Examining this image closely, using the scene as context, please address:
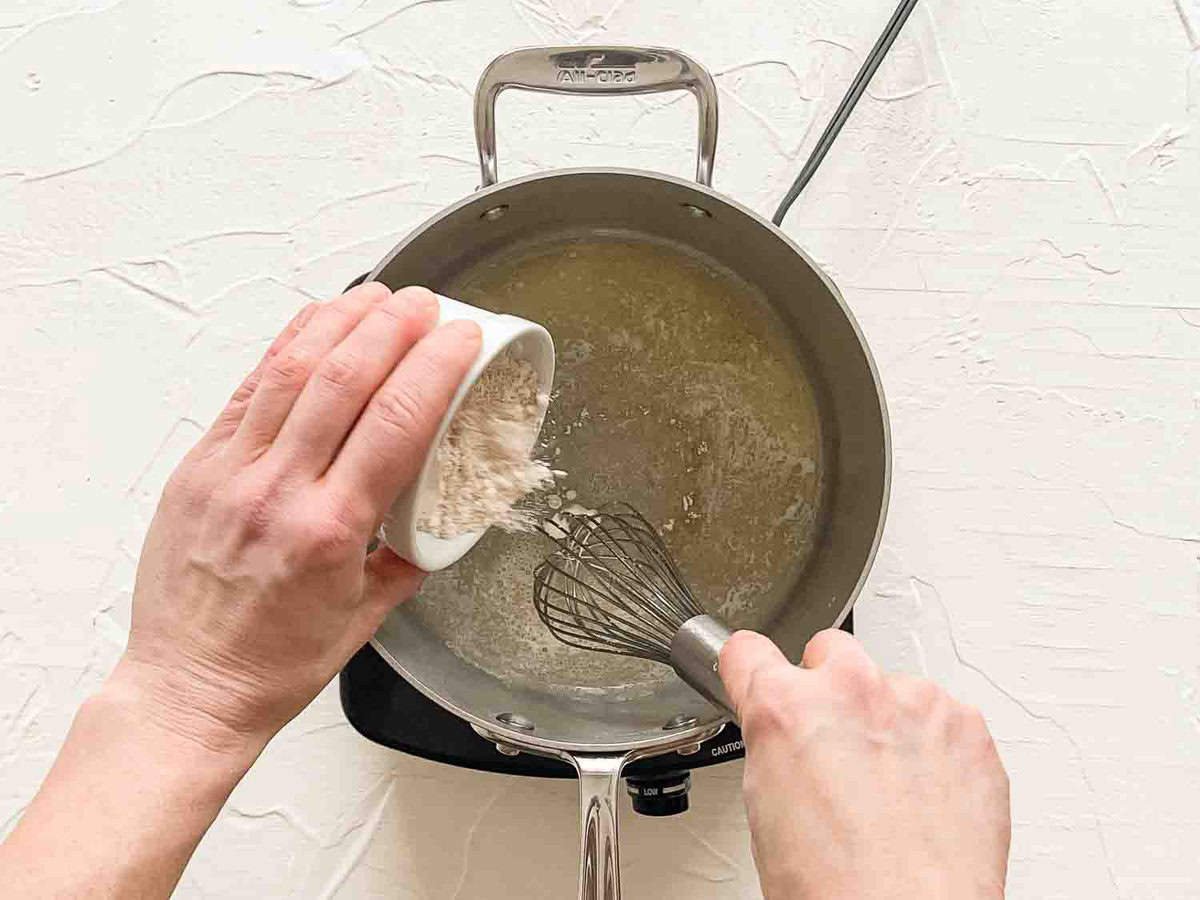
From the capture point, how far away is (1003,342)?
569 millimetres

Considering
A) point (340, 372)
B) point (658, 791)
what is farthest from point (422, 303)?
point (658, 791)

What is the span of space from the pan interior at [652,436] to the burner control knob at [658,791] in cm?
7

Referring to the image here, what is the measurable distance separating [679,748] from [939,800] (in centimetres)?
15

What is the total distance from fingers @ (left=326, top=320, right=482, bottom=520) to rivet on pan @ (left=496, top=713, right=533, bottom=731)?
18cm

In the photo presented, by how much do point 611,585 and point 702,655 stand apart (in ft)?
0.49

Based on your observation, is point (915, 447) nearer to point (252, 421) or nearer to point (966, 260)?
point (966, 260)

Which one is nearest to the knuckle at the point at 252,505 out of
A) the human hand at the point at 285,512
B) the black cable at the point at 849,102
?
the human hand at the point at 285,512

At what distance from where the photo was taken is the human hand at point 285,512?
1.13 feet

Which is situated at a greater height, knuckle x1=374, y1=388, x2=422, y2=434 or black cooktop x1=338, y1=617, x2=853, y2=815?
knuckle x1=374, y1=388, x2=422, y2=434

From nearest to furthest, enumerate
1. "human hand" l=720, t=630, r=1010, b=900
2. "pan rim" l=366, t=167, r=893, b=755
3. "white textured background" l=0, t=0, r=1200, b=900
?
1. "human hand" l=720, t=630, r=1010, b=900
2. "pan rim" l=366, t=167, r=893, b=755
3. "white textured background" l=0, t=0, r=1200, b=900

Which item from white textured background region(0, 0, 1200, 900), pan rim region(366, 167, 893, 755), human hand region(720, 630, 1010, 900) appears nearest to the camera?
human hand region(720, 630, 1010, 900)

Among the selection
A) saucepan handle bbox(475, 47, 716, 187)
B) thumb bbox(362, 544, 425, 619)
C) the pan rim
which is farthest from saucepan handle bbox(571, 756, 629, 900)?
saucepan handle bbox(475, 47, 716, 187)

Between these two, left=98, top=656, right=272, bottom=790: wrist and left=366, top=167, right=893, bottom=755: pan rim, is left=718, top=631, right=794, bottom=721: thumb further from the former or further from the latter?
left=98, top=656, right=272, bottom=790: wrist

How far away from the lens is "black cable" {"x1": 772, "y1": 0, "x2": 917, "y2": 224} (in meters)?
0.56
